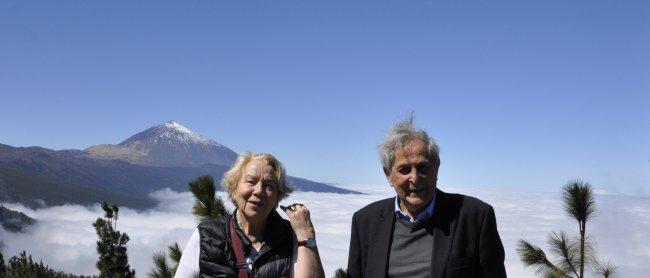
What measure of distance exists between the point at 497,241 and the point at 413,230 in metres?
0.44

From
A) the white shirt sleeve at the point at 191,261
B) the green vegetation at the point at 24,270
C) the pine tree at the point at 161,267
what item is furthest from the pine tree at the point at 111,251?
the white shirt sleeve at the point at 191,261

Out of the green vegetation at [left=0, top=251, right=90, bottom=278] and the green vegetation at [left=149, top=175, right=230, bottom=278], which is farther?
the green vegetation at [left=0, top=251, right=90, bottom=278]

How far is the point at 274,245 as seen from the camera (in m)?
3.26

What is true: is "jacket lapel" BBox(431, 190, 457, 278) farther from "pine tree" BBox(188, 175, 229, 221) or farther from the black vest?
"pine tree" BBox(188, 175, 229, 221)

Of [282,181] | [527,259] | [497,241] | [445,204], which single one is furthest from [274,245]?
[527,259]

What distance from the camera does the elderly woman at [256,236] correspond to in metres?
3.20

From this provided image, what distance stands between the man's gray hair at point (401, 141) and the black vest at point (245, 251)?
0.65 metres

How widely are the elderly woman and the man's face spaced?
53 centimetres

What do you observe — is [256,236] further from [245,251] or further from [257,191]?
[257,191]

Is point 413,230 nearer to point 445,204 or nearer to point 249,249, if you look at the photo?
point 445,204

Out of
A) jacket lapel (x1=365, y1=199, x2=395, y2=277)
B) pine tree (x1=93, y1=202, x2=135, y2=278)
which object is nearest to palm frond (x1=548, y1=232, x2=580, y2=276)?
jacket lapel (x1=365, y1=199, x2=395, y2=277)

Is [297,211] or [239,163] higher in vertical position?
[239,163]

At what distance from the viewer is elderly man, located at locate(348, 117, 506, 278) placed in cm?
324

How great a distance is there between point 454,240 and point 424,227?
0.18m
